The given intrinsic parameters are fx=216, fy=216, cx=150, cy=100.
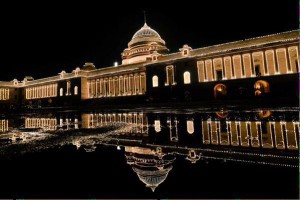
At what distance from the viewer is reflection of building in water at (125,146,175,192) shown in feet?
11.6

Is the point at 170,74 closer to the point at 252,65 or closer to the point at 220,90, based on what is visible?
the point at 220,90

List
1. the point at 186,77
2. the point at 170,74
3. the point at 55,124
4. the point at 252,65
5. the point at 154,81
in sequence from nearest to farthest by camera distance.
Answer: the point at 55,124 → the point at 252,65 → the point at 186,77 → the point at 170,74 → the point at 154,81

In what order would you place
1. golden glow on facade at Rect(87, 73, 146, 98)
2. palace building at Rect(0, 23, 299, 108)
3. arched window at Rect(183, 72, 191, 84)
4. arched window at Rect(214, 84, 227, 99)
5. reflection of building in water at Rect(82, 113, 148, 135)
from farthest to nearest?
golden glow on facade at Rect(87, 73, 146, 98)
arched window at Rect(183, 72, 191, 84)
arched window at Rect(214, 84, 227, 99)
palace building at Rect(0, 23, 299, 108)
reflection of building in water at Rect(82, 113, 148, 135)

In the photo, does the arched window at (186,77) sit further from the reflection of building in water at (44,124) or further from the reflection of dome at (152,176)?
the reflection of dome at (152,176)

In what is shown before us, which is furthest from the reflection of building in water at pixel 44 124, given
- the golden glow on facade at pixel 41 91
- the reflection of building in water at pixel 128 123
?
the golden glow on facade at pixel 41 91

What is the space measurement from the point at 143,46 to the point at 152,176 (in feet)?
177

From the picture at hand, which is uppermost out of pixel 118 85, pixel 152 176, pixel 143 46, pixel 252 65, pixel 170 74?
pixel 143 46

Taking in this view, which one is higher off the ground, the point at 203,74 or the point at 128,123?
the point at 203,74

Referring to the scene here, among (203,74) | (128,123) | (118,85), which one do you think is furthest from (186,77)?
(128,123)

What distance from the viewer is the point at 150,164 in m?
4.24

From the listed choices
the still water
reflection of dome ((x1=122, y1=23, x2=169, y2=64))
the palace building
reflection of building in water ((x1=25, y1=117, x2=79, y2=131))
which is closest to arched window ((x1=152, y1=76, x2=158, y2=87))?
the palace building

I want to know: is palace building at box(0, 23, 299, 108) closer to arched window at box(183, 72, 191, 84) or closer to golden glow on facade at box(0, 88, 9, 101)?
arched window at box(183, 72, 191, 84)

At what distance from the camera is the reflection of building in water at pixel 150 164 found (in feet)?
11.6

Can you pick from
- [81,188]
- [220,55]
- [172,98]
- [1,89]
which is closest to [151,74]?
[172,98]
